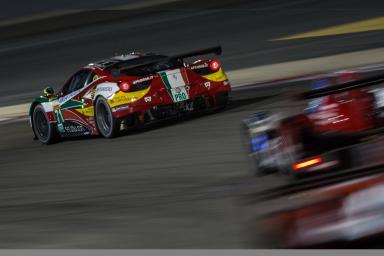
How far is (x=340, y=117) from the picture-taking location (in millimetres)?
7152

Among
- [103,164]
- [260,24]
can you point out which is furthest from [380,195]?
[260,24]

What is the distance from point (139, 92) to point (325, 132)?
5525 millimetres

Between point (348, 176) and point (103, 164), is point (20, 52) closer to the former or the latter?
point (103, 164)

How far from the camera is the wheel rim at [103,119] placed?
12656 mm

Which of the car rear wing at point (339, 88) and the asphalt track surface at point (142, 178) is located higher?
the car rear wing at point (339, 88)

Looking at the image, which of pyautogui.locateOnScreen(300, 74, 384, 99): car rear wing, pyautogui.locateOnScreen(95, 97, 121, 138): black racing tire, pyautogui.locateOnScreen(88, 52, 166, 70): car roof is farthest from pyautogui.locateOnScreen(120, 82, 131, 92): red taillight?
pyautogui.locateOnScreen(300, 74, 384, 99): car rear wing

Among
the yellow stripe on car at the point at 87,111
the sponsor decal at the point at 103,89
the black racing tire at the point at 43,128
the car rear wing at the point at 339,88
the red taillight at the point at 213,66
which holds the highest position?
the car rear wing at the point at 339,88

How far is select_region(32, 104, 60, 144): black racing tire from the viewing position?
45.5 ft

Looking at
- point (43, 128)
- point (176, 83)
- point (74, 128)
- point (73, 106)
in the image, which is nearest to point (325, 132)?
point (176, 83)

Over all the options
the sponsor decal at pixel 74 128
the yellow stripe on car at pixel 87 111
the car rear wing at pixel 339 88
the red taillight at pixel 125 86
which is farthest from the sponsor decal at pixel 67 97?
the car rear wing at pixel 339 88

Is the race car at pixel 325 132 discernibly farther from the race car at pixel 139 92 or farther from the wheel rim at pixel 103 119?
the wheel rim at pixel 103 119

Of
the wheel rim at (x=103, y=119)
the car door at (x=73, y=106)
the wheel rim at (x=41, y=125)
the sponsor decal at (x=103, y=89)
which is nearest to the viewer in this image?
the sponsor decal at (x=103, y=89)

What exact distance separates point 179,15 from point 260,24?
14.5 ft

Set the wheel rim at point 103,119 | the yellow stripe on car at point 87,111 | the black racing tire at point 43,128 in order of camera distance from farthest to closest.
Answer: the black racing tire at point 43,128 → the yellow stripe on car at point 87,111 → the wheel rim at point 103,119
